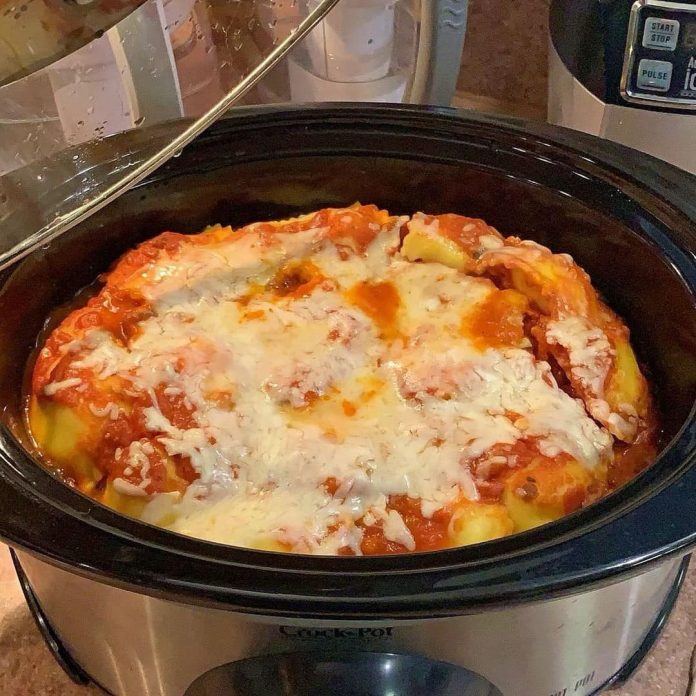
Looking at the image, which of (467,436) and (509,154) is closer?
(467,436)

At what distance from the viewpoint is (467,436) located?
28.4 inches

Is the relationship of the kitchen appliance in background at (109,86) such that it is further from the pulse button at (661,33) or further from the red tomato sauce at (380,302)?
the pulse button at (661,33)

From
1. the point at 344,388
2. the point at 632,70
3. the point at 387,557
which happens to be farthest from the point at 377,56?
the point at 387,557

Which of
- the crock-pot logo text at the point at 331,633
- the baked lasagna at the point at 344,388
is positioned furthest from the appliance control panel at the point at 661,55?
the crock-pot logo text at the point at 331,633

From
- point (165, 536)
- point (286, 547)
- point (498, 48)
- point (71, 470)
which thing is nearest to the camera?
point (165, 536)

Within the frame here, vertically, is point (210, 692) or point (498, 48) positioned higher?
point (498, 48)

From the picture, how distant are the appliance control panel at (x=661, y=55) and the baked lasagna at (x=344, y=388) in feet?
0.71

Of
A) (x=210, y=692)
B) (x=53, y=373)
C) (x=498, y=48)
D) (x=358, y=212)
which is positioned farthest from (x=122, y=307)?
(x=498, y=48)

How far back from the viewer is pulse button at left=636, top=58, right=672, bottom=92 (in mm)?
883

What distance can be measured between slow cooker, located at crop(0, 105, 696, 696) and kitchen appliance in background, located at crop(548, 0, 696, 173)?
110 mm

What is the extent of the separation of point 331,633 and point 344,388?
0.28 meters

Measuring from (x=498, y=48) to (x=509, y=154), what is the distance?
1.60 ft

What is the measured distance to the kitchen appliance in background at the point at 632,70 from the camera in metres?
0.86

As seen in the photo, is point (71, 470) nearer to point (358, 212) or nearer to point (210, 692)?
point (210, 692)
